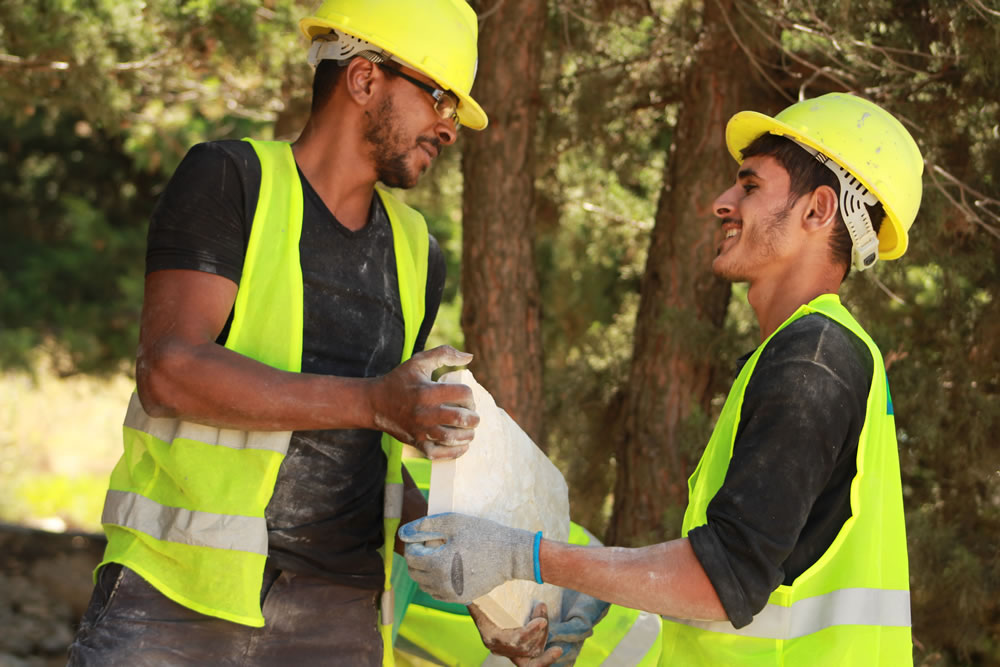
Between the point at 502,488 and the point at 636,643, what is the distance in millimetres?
887

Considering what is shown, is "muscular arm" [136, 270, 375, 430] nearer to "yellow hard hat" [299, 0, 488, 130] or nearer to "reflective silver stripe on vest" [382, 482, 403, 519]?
"reflective silver stripe on vest" [382, 482, 403, 519]

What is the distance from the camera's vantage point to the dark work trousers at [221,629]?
235 centimetres

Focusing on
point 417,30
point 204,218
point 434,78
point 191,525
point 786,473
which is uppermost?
point 417,30

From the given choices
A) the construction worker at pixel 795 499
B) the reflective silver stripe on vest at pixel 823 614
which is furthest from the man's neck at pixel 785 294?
the reflective silver stripe on vest at pixel 823 614

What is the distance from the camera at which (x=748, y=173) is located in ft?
8.11

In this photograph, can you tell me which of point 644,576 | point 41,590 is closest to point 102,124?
point 41,590

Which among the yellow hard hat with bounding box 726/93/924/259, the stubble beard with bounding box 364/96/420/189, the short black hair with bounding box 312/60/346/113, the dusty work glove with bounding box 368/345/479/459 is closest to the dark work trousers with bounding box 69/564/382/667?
the dusty work glove with bounding box 368/345/479/459

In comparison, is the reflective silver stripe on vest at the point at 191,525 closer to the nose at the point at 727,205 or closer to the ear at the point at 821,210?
the nose at the point at 727,205

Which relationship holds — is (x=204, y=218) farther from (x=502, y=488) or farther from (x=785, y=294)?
(x=785, y=294)

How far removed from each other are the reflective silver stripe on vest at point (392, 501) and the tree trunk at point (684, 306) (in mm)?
1993

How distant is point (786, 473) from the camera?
6.40 ft

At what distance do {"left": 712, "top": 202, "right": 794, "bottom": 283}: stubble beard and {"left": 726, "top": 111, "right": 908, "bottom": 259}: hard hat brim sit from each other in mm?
149

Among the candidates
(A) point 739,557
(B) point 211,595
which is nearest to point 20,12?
(B) point 211,595

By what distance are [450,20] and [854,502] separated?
1.55 meters
